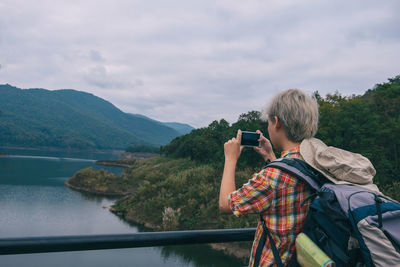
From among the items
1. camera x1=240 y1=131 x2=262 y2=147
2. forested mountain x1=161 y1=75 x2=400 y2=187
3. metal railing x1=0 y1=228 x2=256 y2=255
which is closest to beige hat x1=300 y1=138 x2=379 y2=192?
camera x1=240 y1=131 x2=262 y2=147

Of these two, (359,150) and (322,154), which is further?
(359,150)

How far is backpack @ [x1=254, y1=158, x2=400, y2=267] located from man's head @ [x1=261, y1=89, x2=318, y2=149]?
0.21 meters

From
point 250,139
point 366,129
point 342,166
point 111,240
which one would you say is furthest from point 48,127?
point 342,166

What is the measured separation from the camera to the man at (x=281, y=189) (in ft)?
3.68

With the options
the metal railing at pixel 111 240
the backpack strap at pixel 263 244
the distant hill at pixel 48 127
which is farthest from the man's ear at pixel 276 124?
the distant hill at pixel 48 127

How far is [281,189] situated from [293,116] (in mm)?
331

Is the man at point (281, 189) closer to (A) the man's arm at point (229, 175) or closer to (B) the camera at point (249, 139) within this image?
(A) the man's arm at point (229, 175)

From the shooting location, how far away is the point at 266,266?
1.18 m

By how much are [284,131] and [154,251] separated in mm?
18236

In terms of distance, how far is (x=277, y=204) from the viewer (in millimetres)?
1149

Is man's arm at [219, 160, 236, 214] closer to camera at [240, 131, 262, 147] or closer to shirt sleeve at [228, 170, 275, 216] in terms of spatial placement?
shirt sleeve at [228, 170, 275, 216]

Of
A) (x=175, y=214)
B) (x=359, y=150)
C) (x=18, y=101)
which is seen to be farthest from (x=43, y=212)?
(x=18, y=101)

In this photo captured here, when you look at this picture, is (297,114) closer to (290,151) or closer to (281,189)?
(290,151)

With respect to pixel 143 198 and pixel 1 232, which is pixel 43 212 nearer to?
pixel 1 232
